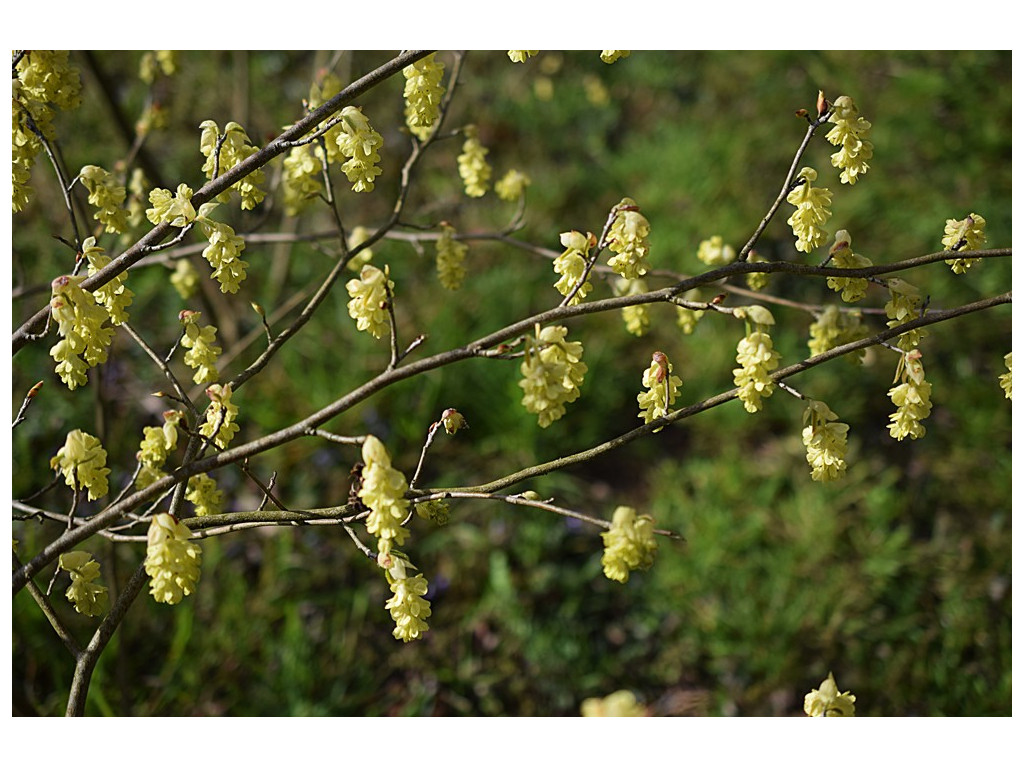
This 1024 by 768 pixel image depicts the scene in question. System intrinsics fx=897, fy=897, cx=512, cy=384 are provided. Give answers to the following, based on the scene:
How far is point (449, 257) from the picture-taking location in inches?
59.1

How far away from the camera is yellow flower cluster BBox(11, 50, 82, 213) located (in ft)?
4.01

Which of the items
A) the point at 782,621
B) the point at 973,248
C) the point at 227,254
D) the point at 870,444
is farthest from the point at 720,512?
the point at 227,254

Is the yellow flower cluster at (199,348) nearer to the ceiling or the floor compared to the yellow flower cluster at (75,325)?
nearer to the ceiling

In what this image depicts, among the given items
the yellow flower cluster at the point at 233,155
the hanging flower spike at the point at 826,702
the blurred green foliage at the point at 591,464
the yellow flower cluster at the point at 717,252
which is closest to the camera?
the yellow flower cluster at the point at 233,155

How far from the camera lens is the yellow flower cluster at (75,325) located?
3.22 feet

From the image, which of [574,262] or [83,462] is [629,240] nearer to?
[574,262]

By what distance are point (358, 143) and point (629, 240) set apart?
1.11ft

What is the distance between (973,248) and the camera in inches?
47.0

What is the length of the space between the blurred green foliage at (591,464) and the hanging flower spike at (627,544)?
1.14 metres

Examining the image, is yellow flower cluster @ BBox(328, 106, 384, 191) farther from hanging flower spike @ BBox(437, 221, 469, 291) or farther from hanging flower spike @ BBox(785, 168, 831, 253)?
hanging flower spike @ BBox(785, 168, 831, 253)

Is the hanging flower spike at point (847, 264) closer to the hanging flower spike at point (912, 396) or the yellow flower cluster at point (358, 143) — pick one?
the hanging flower spike at point (912, 396)

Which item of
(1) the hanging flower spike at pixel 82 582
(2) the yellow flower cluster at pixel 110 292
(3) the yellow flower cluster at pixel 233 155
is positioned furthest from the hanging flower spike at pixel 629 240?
(1) the hanging flower spike at pixel 82 582

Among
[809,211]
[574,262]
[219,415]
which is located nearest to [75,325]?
[219,415]
